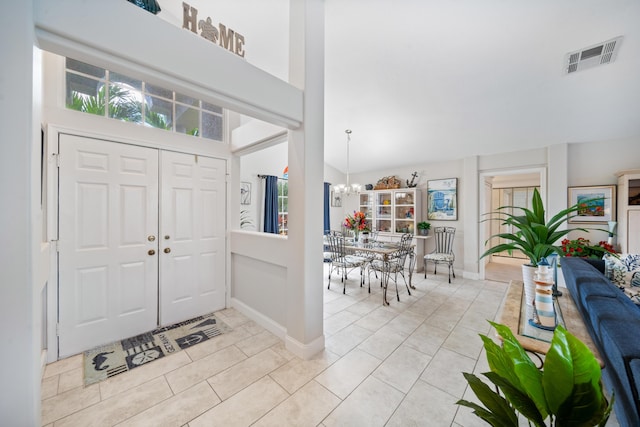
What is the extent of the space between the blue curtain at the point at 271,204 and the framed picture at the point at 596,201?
4940 mm

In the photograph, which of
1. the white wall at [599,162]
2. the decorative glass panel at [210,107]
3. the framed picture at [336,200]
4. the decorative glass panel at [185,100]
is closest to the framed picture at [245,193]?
the decorative glass panel at [210,107]

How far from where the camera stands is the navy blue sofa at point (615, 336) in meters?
0.91

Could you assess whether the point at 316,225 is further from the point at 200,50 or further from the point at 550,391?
the point at 550,391

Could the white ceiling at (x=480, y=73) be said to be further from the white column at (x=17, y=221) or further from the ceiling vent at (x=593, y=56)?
the white column at (x=17, y=221)

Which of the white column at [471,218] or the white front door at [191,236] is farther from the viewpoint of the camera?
the white column at [471,218]

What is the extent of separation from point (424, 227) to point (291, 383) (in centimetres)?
429

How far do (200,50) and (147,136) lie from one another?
1.52m

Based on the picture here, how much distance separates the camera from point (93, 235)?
7.73ft

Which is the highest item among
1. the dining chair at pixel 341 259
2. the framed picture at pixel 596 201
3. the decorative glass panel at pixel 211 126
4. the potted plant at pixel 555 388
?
the decorative glass panel at pixel 211 126

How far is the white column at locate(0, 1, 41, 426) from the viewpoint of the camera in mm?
991

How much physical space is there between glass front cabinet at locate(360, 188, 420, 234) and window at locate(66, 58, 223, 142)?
3980 mm

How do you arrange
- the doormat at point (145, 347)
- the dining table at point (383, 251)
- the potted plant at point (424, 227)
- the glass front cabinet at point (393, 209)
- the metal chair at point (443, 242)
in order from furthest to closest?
the glass front cabinet at point (393, 209), the potted plant at point (424, 227), the metal chair at point (443, 242), the dining table at point (383, 251), the doormat at point (145, 347)

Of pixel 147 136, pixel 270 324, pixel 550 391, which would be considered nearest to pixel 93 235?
pixel 147 136

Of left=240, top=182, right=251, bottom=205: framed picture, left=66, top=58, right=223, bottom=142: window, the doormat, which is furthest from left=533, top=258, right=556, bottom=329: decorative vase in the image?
left=240, top=182, right=251, bottom=205: framed picture
